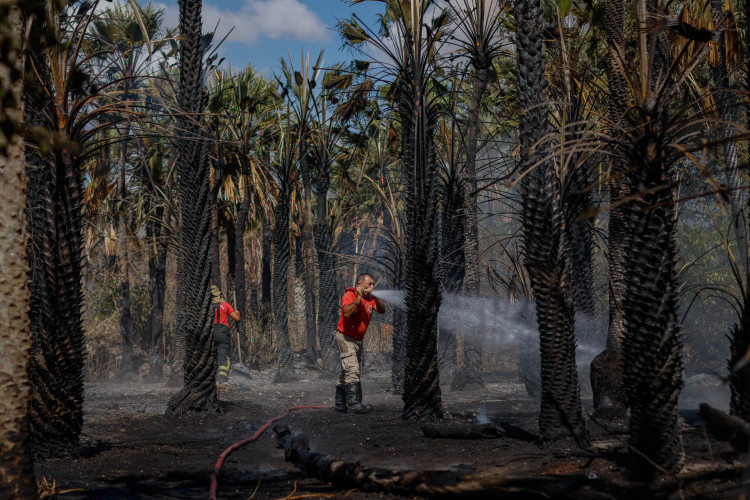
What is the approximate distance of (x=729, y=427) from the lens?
4.65 m

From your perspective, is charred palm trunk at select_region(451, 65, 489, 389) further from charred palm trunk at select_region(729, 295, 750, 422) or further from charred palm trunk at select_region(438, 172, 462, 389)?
charred palm trunk at select_region(729, 295, 750, 422)

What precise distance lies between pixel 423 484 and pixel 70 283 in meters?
4.39

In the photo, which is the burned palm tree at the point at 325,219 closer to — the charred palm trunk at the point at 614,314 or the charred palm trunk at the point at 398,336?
the charred palm trunk at the point at 398,336

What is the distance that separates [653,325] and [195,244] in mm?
7548

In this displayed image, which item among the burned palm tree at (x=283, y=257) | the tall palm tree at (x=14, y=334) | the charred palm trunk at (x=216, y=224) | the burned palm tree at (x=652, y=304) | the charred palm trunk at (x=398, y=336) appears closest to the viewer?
the tall palm tree at (x=14, y=334)

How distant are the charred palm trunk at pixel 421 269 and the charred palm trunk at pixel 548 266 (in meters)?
2.38

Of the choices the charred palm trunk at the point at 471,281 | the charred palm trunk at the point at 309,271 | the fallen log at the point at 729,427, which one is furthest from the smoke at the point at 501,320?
the fallen log at the point at 729,427

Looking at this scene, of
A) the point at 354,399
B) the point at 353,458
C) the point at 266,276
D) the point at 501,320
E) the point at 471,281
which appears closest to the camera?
the point at 353,458

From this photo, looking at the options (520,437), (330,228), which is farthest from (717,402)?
(330,228)

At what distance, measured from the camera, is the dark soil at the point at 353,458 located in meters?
5.10

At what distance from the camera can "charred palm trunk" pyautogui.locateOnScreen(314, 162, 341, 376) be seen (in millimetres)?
21953

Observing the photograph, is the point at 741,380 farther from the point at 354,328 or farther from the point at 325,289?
the point at 325,289

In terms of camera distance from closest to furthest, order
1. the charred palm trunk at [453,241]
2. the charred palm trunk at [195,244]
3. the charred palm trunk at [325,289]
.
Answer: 1. the charred palm trunk at [195,244]
2. the charred palm trunk at [453,241]
3. the charred palm trunk at [325,289]

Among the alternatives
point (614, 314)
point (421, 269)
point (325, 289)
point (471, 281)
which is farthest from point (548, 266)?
point (325, 289)
